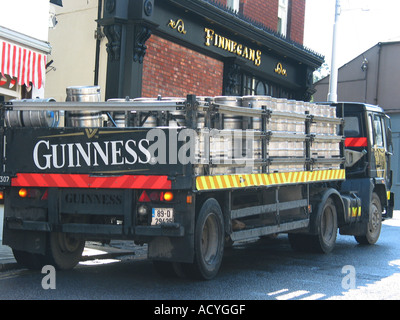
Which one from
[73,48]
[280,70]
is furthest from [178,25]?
[280,70]

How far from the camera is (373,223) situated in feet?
42.7

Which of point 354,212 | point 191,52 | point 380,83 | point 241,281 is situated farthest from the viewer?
point 380,83

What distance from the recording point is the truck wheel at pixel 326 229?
1103 centimetres

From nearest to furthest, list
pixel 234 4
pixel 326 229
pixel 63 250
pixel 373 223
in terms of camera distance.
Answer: pixel 63 250 < pixel 326 229 < pixel 373 223 < pixel 234 4

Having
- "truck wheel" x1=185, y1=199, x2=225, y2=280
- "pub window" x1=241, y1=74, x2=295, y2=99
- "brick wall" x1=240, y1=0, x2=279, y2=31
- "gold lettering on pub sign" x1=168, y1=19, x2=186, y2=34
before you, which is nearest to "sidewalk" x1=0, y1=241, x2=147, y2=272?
"truck wheel" x1=185, y1=199, x2=225, y2=280

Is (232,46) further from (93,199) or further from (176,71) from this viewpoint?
(93,199)

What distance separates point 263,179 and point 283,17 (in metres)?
13.4

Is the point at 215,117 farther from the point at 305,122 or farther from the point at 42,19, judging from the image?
the point at 42,19

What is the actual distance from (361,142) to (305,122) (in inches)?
Result: 102

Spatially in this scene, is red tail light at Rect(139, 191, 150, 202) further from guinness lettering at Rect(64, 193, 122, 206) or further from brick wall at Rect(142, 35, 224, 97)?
brick wall at Rect(142, 35, 224, 97)

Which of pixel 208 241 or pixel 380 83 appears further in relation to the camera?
pixel 380 83

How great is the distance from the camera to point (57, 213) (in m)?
7.85

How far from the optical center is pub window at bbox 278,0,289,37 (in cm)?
2133

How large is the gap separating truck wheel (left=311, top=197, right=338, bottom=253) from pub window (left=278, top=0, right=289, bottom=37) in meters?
11.0
